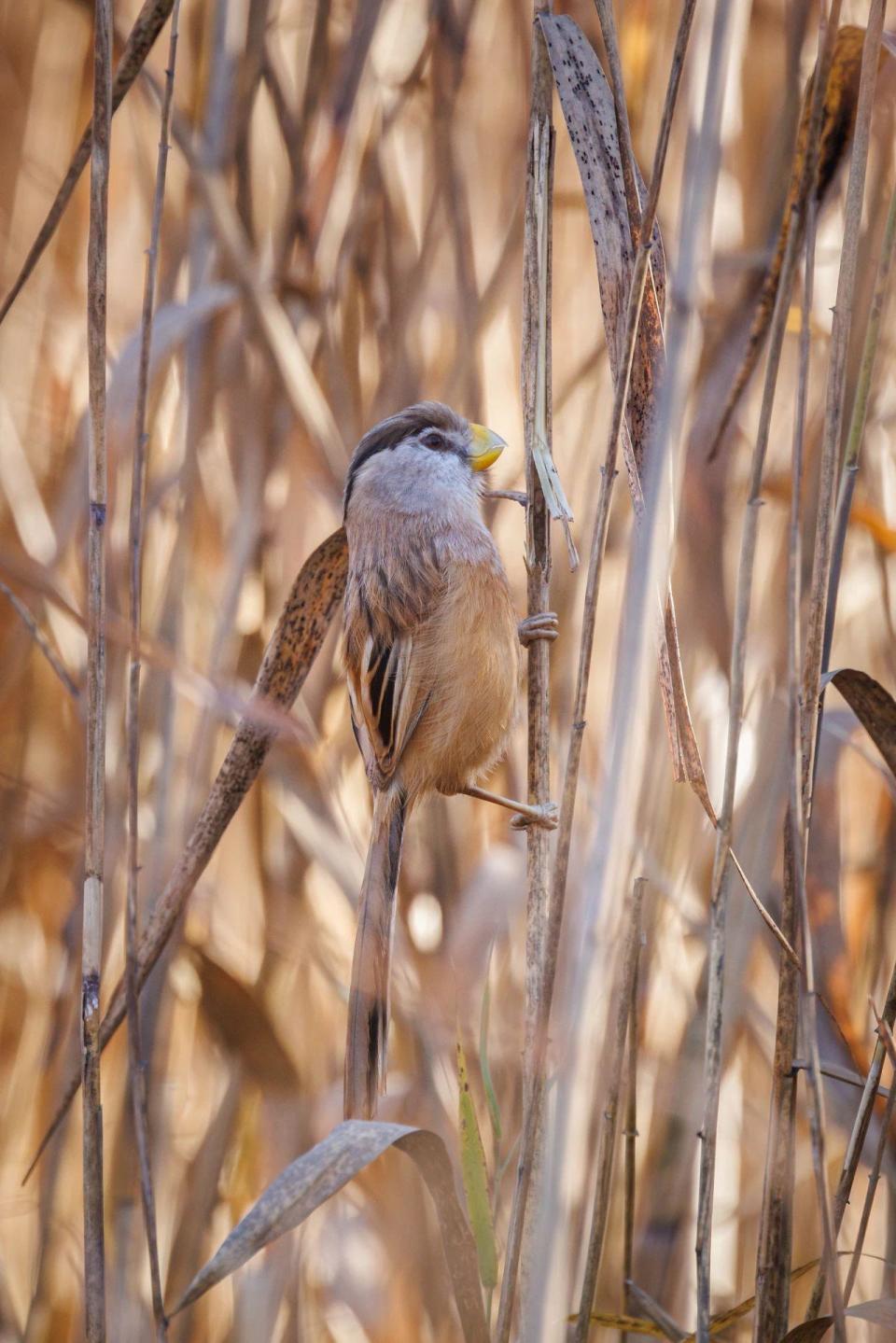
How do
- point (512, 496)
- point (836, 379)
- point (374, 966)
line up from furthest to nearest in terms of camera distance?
point (512, 496) < point (374, 966) < point (836, 379)

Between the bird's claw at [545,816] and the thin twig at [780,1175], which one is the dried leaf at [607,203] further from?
the thin twig at [780,1175]

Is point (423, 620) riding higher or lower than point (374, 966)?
higher

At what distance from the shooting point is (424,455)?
1.91 m

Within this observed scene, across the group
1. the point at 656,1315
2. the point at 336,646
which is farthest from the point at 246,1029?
the point at 656,1315

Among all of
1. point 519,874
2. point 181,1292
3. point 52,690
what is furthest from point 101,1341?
point 52,690

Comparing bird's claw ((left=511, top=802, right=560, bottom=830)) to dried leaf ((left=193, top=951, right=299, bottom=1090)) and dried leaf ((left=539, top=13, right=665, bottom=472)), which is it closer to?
dried leaf ((left=539, top=13, right=665, bottom=472))

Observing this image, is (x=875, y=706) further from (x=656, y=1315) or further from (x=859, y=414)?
(x=656, y=1315)

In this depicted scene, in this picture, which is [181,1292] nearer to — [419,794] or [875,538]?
[419,794]

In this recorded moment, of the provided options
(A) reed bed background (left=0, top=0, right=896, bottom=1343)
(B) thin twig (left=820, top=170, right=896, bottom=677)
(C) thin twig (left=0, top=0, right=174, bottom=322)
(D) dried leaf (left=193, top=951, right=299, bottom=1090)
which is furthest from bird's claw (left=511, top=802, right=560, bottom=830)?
(C) thin twig (left=0, top=0, right=174, bottom=322)

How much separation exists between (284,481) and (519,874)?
34.0 inches

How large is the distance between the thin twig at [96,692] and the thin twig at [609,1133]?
53cm

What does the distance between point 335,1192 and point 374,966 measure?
0.44 meters

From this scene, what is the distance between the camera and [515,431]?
7.34 feet

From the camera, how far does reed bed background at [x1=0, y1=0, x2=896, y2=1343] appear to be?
195 cm
